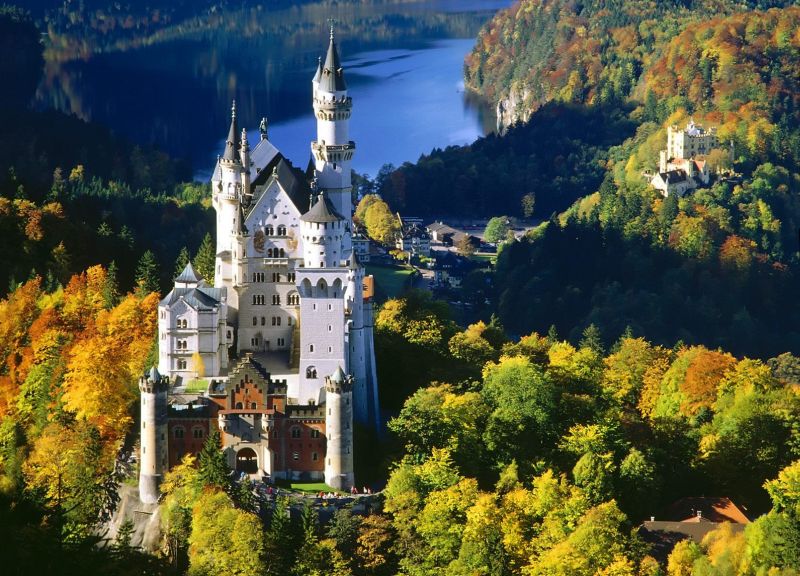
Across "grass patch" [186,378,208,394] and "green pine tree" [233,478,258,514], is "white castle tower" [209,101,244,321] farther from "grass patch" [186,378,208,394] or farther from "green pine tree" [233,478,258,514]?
"green pine tree" [233,478,258,514]

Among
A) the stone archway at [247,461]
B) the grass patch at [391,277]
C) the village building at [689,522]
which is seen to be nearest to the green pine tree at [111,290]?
the stone archway at [247,461]

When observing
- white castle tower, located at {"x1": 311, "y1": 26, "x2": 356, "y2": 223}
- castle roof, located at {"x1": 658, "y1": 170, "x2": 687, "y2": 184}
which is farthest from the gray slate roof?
castle roof, located at {"x1": 658, "y1": 170, "x2": 687, "y2": 184}

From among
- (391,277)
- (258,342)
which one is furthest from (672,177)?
(258,342)

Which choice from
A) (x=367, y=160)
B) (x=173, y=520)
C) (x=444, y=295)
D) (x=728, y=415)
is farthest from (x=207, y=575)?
(x=367, y=160)

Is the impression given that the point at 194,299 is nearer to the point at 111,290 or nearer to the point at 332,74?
the point at 332,74

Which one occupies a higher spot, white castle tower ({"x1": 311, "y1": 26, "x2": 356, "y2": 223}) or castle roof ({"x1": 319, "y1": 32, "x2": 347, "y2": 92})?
castle roof ({"x1": 319, "y1": 32, "x2": 347, "y2": 92})

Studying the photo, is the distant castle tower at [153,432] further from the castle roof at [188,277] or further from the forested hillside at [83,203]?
the forested hillside at [83,203]

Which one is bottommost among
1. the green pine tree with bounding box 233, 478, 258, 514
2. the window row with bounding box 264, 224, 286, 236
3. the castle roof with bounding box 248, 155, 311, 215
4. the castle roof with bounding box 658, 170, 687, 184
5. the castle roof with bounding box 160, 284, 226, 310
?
the green pine tree with bounding box 233, 478, 258, 514
